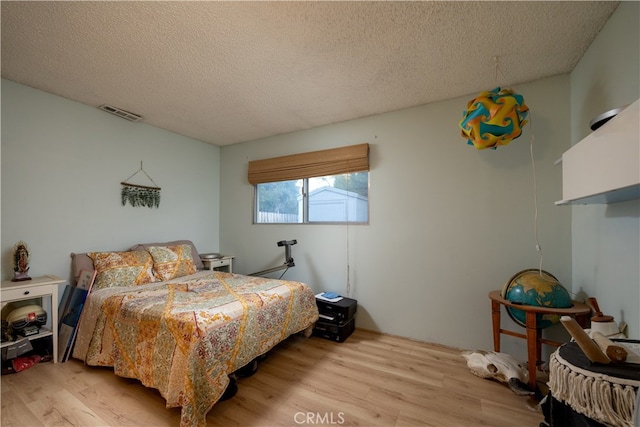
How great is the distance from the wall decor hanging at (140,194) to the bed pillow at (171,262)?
1.98ft

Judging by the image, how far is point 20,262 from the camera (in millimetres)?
2111

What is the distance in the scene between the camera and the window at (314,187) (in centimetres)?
296

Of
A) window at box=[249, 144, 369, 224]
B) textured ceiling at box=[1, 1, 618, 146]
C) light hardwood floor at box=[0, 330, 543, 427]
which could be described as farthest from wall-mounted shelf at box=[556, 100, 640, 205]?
window at box=[249, 144, 369, 224]

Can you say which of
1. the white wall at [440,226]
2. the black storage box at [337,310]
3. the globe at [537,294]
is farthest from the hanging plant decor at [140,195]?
the globe at [537,294]

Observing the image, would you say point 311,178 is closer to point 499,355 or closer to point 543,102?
point 543,102

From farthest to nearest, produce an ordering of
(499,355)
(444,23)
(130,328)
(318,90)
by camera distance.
→ (318,90) → (499,355) → (130,328) → (444,23)

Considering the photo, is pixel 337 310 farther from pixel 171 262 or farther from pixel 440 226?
pixel 171 262

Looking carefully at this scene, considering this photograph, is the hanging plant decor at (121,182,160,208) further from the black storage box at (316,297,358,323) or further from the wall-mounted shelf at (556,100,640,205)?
the wall-mounted shelf at (556,100,640,205)

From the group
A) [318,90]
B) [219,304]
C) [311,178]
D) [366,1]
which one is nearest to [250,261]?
[311,178]

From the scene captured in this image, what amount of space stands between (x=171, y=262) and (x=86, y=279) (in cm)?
72

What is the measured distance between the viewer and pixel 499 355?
2016 millimetres

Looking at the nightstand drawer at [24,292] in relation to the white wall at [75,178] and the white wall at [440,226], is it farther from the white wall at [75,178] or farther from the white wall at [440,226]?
the white wall at [440,226]

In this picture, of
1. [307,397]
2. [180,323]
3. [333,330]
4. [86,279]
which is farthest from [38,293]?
[333,330]

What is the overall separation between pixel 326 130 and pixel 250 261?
217cm
